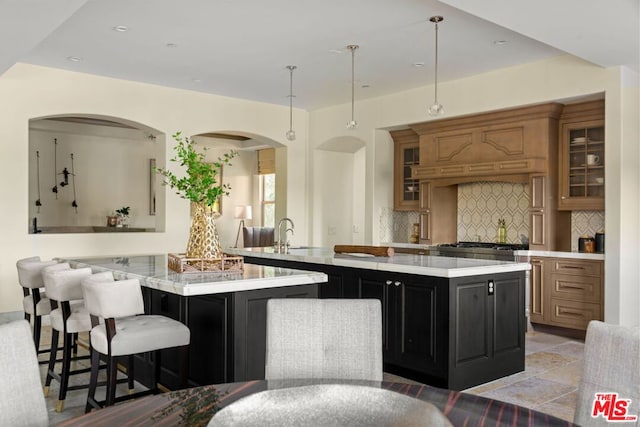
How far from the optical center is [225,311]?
3.27 meters

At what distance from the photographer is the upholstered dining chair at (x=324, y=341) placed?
6.57ft

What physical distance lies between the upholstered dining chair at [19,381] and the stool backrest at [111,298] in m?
1.43

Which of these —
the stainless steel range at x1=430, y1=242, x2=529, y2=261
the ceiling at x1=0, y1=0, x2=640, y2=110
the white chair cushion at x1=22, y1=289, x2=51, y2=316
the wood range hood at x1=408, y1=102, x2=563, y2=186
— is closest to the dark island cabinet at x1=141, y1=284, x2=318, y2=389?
the white chair cushion at x1=22, y1=289, x2=51, y2=316

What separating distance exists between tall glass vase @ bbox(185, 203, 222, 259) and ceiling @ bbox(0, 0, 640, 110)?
1.55 meters

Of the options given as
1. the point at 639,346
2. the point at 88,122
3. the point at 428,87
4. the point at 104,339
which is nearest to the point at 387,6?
the point at 428,87

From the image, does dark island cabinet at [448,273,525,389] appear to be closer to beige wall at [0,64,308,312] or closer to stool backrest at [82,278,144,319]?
stool backrest at [82,278,144,319]

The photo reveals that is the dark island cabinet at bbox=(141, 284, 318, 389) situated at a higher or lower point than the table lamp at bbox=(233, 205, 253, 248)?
lower

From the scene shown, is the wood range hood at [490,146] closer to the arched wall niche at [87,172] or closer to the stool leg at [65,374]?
the stool leg at [65,374]

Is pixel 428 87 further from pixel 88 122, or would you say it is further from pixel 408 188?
pixel 88 122

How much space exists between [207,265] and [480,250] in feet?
12.4

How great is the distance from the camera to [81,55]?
5855mm

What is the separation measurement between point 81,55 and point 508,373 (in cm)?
509

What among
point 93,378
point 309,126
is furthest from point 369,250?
point 309,126

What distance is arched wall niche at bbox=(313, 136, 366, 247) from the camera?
8.76m
